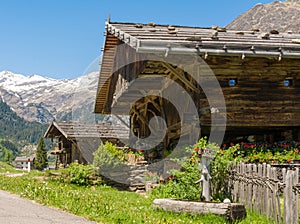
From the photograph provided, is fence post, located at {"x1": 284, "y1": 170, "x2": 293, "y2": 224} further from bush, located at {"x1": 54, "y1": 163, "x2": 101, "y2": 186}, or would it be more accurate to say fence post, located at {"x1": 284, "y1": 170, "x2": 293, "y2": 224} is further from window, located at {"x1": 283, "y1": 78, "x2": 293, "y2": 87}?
bush, located at {"x1": 54, "y1": 163, "x2": 101, "y2": 186}

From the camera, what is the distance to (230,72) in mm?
12812

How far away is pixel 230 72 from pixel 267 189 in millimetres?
5658

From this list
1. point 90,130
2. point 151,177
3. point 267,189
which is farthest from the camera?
point 90,130

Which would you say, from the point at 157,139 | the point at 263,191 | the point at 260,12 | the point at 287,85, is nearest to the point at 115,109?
the point at 157,139

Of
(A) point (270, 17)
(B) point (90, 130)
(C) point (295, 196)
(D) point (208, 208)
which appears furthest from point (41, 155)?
(C) point (295, 196)

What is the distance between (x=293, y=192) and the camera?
696cm

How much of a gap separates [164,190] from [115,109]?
31.6 ft

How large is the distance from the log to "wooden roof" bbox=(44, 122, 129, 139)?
23.1 m

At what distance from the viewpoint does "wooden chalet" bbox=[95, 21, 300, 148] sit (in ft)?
36.1

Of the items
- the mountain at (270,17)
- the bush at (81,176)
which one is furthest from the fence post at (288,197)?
the mountain at (270,17)

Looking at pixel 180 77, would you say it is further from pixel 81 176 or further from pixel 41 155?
pixel 41 155

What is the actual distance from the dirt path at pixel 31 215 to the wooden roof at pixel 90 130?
75.6 ft

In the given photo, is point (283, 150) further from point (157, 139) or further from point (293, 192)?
point (157, 139)

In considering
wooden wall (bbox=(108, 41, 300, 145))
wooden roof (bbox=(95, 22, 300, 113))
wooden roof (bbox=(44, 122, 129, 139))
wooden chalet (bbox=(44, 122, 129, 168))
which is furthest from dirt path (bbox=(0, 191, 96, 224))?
wooden roof (bbox=(44, 122, 129, 139))
